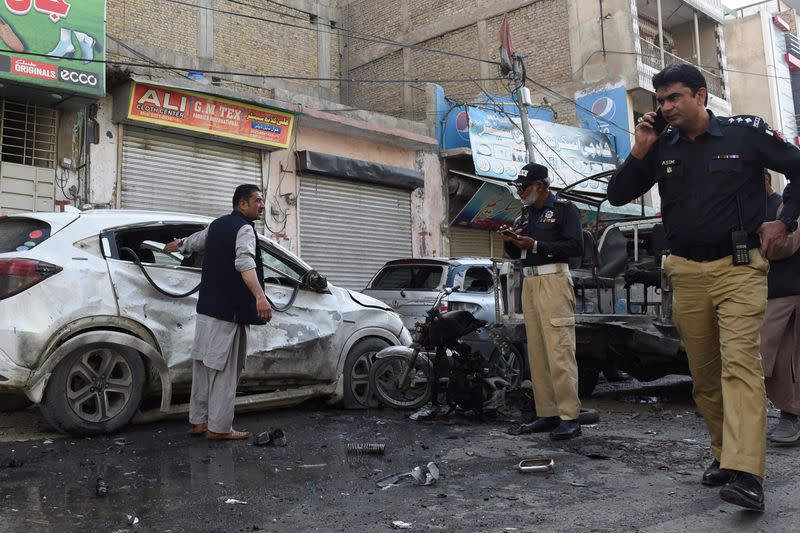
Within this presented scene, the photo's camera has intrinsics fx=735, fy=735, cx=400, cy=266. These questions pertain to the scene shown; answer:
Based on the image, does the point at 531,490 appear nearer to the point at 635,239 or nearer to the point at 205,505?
the point at 205,505

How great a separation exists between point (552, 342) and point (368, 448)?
1.55m

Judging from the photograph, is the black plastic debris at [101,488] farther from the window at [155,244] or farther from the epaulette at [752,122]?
the epaulette at [752,122]

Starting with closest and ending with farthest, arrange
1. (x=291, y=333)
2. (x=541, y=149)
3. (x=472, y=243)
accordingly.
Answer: (x=291, y=333)
(x=541, y=149)
(x=472, y=243)

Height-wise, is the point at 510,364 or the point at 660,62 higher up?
the point at 660,62

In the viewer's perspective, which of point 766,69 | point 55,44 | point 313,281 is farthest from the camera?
point 766,69

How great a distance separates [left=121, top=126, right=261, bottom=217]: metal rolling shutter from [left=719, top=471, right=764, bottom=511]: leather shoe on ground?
35.4ft

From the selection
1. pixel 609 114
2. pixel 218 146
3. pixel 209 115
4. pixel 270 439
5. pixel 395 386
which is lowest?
pixel 270 439

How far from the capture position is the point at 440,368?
6.35m

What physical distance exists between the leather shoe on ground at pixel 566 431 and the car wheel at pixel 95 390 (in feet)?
9.94

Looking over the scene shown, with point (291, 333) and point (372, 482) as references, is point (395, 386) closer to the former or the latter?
point (291, 333)

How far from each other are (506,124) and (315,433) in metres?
12.9

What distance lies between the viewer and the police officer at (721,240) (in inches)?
130

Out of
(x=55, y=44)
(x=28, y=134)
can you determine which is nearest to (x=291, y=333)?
(x=55, y=44)

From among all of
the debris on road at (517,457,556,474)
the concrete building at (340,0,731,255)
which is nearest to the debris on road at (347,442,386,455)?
the debris on road at (517,457,556,474)
